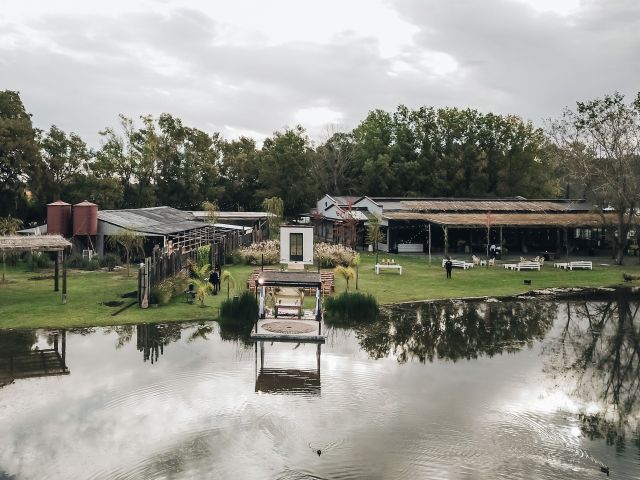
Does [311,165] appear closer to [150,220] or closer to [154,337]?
[150,220]

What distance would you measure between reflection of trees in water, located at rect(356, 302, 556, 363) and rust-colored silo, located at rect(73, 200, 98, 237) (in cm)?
2262

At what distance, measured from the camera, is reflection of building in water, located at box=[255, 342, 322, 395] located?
14656 millimetres

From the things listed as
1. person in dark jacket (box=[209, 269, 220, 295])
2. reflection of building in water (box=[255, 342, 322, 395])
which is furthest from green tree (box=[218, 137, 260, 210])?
reflection of building in water (box=[255, 342, 322, 395])

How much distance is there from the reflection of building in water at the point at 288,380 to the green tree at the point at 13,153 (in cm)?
3688

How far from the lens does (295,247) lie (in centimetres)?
3803

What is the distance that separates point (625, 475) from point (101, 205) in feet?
172

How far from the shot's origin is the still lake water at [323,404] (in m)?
10.7

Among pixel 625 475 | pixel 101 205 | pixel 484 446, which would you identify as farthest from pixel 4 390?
pixel 101 205

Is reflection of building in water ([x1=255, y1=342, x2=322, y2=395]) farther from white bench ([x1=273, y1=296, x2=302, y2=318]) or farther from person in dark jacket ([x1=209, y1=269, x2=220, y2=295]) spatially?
Answer: person in dark jacket ([x1=209, y1=269, x2=220, y2=295])

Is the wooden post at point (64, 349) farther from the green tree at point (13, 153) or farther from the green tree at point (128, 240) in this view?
the green tree at point (13, 153)

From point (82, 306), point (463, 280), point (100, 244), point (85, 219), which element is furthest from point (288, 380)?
point (100, 244)

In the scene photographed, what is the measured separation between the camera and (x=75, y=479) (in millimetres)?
10000

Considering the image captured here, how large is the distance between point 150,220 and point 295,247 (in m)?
11.7

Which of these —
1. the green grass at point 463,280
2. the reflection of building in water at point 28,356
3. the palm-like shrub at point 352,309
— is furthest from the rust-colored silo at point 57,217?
the palm-like shrub at point 352,309
